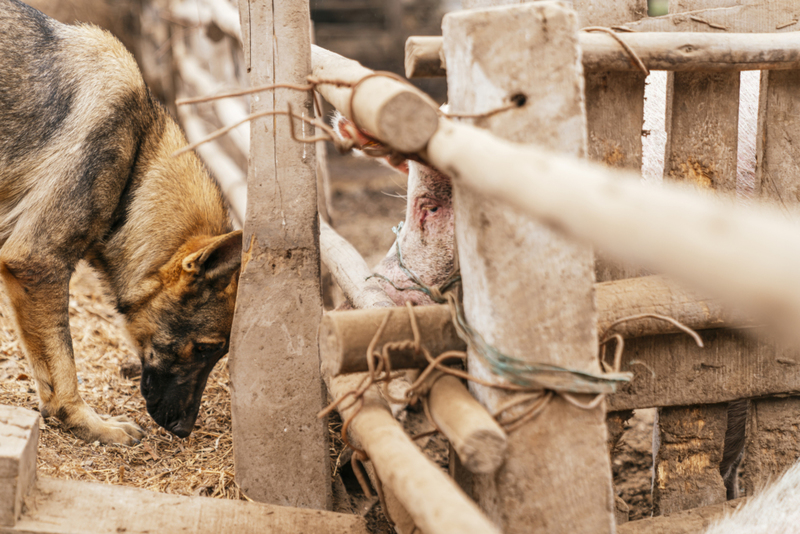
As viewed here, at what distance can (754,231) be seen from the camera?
2.24ft

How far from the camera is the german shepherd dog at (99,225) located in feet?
9.64

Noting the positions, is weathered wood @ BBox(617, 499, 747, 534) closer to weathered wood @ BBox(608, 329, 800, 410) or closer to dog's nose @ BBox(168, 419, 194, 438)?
weathered wood @ BBox(608, 329, 800, 410)

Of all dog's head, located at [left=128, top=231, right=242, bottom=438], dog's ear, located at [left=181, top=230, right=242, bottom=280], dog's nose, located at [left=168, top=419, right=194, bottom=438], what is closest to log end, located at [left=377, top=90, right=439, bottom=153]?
dog's ear, located at [left=181, top=230, right=242, bottom=280]

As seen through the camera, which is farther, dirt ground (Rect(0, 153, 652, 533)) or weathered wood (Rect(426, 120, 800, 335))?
dirt ground (Rect(0, 153, 652, 533))

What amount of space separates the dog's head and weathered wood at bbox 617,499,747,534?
6.21 feet

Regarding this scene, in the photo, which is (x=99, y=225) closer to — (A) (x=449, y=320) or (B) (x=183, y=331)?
(B) (x=183, y=331)

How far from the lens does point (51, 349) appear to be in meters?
3.00

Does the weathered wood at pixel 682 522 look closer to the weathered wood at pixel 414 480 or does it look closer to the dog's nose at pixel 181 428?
the weathered wood at pixel 414 480

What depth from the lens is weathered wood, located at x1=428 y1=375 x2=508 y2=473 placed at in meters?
1.24

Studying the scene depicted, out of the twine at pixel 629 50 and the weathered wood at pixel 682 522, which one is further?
the weathered wood at pixel 682 522

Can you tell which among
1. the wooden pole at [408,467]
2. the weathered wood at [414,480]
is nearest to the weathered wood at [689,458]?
the wooden pole at [408,467]

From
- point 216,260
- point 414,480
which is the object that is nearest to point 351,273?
point 216,260

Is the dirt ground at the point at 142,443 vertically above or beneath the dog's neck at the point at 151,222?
beneath

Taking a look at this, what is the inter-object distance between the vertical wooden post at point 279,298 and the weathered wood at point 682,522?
1067 millimetres
